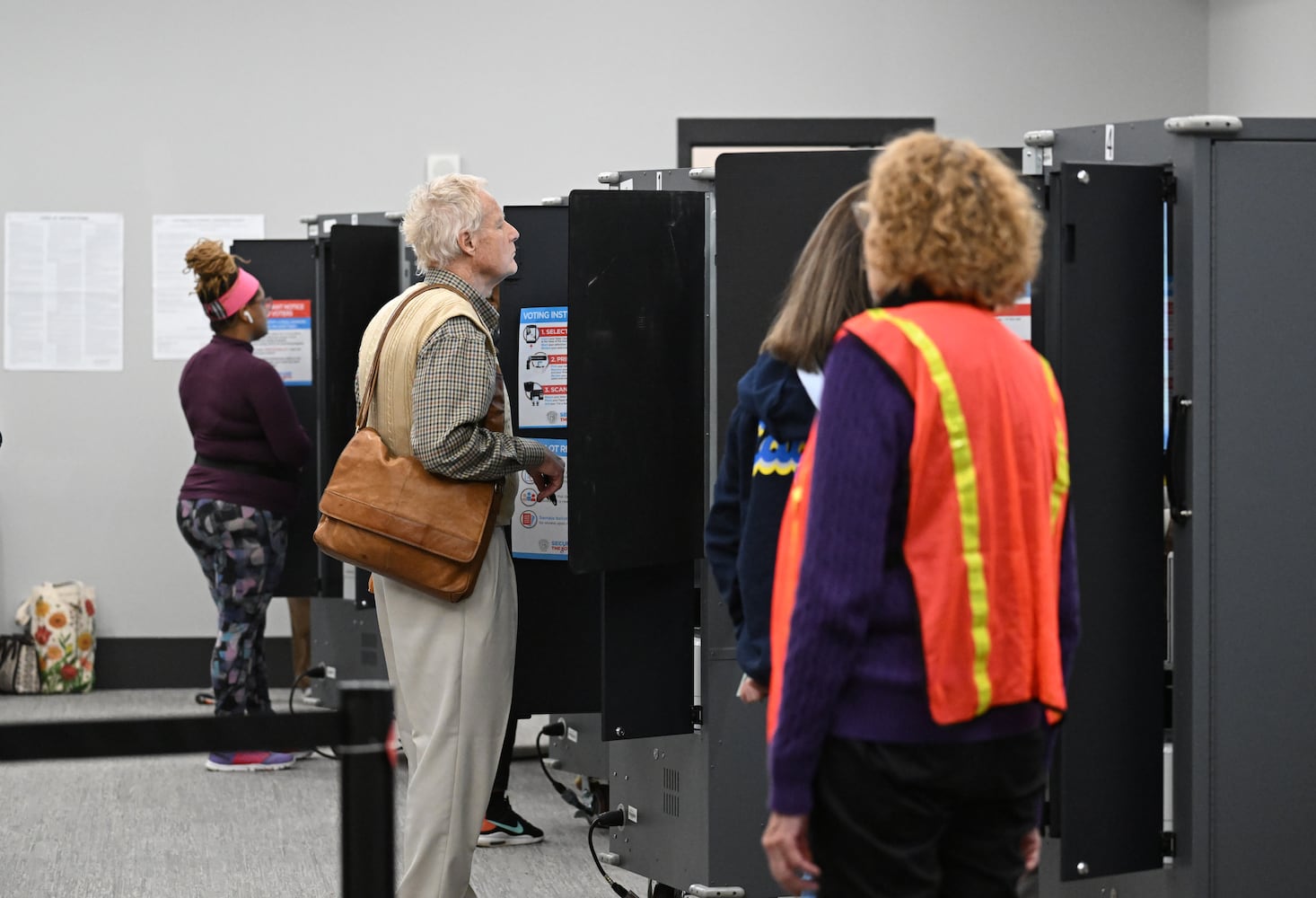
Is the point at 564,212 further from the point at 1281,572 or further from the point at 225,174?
the point at 225,174

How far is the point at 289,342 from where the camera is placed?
5.35m

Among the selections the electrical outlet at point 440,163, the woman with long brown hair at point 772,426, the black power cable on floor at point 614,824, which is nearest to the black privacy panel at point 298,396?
the electrical outlet at point 440,163

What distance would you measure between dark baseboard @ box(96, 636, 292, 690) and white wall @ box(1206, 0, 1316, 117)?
15.2 ft

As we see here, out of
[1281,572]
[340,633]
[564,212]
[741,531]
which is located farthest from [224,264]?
[1281,572]

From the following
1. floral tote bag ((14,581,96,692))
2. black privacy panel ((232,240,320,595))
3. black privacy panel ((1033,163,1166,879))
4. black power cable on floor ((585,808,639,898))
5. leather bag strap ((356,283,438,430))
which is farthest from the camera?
floral tote bag ((14,581,96,692))

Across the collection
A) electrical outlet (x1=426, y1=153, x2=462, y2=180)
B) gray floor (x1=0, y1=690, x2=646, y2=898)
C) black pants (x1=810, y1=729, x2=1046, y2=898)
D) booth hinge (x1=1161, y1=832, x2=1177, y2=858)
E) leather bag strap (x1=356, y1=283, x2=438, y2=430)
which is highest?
electrical outlet (x1=426, y1=153, x2=462, y2=180)

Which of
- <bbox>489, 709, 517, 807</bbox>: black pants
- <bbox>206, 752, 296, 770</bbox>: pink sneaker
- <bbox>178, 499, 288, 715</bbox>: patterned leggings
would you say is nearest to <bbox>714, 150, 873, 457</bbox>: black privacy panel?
<bbox>489, 709, 517, 807</bbox>: black pants

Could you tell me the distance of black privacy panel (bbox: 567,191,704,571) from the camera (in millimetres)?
2871

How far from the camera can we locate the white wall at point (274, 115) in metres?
6.49

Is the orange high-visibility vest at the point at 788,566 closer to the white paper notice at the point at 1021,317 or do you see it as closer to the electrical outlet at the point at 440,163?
the white paper notice at the point at 1021,317

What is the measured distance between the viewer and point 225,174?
257 inches

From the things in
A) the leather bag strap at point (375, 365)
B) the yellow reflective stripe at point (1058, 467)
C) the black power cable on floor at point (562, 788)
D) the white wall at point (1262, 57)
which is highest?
the white wall at point (1262, 57)

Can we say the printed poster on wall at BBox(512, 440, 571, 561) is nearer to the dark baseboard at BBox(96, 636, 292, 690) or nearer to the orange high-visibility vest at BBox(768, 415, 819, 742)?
the orange high-visibility vest at BBox(768, 415, 819, 742)

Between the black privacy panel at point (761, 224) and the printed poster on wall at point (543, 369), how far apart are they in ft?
2.69
